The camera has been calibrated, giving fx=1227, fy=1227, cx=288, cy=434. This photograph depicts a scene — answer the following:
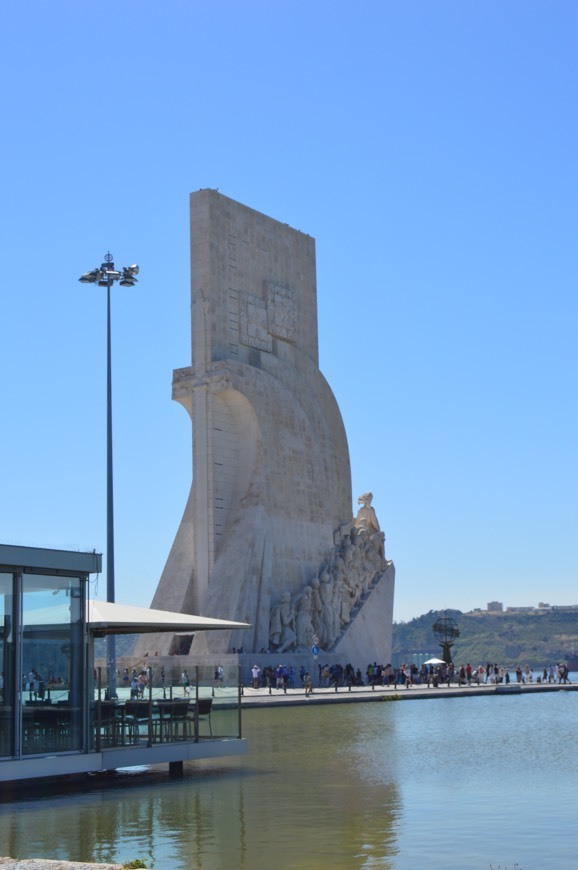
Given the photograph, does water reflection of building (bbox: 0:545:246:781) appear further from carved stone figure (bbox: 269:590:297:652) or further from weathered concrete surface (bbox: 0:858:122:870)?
carved stone figure (bbox: 269:590:297:652)

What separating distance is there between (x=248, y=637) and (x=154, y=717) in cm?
2268

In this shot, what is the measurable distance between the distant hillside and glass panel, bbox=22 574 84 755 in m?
118

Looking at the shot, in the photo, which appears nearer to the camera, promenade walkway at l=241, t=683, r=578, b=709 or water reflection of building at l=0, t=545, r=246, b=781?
water reflection of building at l=0, t=545, r=246, b=781

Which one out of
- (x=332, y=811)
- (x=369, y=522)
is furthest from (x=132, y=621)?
(x=369, y=522)

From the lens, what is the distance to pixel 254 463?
37.2 m

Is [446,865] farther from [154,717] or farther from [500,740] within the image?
[500,740]

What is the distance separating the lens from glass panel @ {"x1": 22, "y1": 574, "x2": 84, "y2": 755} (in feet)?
37.2

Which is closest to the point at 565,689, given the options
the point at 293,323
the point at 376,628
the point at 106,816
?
the point at 376,628

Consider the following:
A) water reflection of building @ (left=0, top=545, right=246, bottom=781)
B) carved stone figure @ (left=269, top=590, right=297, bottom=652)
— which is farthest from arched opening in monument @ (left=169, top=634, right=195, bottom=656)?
water reflection of building @ (left=0, top=545, right=246, bottom=781)

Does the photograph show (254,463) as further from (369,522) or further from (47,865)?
(47,865)

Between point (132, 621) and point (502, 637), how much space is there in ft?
430

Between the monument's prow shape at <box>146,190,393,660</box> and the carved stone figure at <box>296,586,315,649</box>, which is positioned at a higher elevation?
the monument's prow shape at <box>146,190,393,660</box>

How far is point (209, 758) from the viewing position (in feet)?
45.3

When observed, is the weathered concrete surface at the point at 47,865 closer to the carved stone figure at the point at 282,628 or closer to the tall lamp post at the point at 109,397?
the tall lamp post at the point at 109,397
